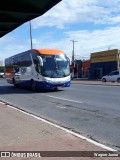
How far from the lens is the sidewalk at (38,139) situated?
734 cm

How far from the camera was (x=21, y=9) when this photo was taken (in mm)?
6184

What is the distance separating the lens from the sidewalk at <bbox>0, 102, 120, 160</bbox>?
7.34 m

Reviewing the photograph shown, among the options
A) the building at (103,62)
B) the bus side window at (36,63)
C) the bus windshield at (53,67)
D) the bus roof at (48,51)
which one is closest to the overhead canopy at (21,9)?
the bus windshield at (53,67)

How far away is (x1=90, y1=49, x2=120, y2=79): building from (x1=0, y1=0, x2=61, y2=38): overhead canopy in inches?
2407

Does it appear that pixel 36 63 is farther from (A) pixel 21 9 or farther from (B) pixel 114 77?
(B) pixel 114 77

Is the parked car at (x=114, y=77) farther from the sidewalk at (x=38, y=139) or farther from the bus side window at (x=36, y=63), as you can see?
the sidewalk at (x=38, y=139)

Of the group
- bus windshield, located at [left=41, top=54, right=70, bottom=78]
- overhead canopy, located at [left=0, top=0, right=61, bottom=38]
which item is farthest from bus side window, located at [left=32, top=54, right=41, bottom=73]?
overhead canopy, located at [left=0, top=0, right=61, bottom=38]

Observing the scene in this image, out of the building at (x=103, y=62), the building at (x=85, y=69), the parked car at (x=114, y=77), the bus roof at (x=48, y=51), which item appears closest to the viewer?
the bus roof at (x=48, y=51)

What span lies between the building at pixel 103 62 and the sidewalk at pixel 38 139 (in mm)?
57689

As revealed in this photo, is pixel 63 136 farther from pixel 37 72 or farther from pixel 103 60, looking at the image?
pixel 103 60

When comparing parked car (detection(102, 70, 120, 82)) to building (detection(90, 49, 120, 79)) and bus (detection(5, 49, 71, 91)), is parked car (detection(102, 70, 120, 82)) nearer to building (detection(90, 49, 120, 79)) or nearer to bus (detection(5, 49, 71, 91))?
building (detection(90, 49, 120, 79))

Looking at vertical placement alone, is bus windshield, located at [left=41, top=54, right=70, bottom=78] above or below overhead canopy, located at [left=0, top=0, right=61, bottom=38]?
below

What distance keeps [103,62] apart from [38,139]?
64.8 meters

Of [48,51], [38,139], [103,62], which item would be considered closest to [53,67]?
[48,51]
